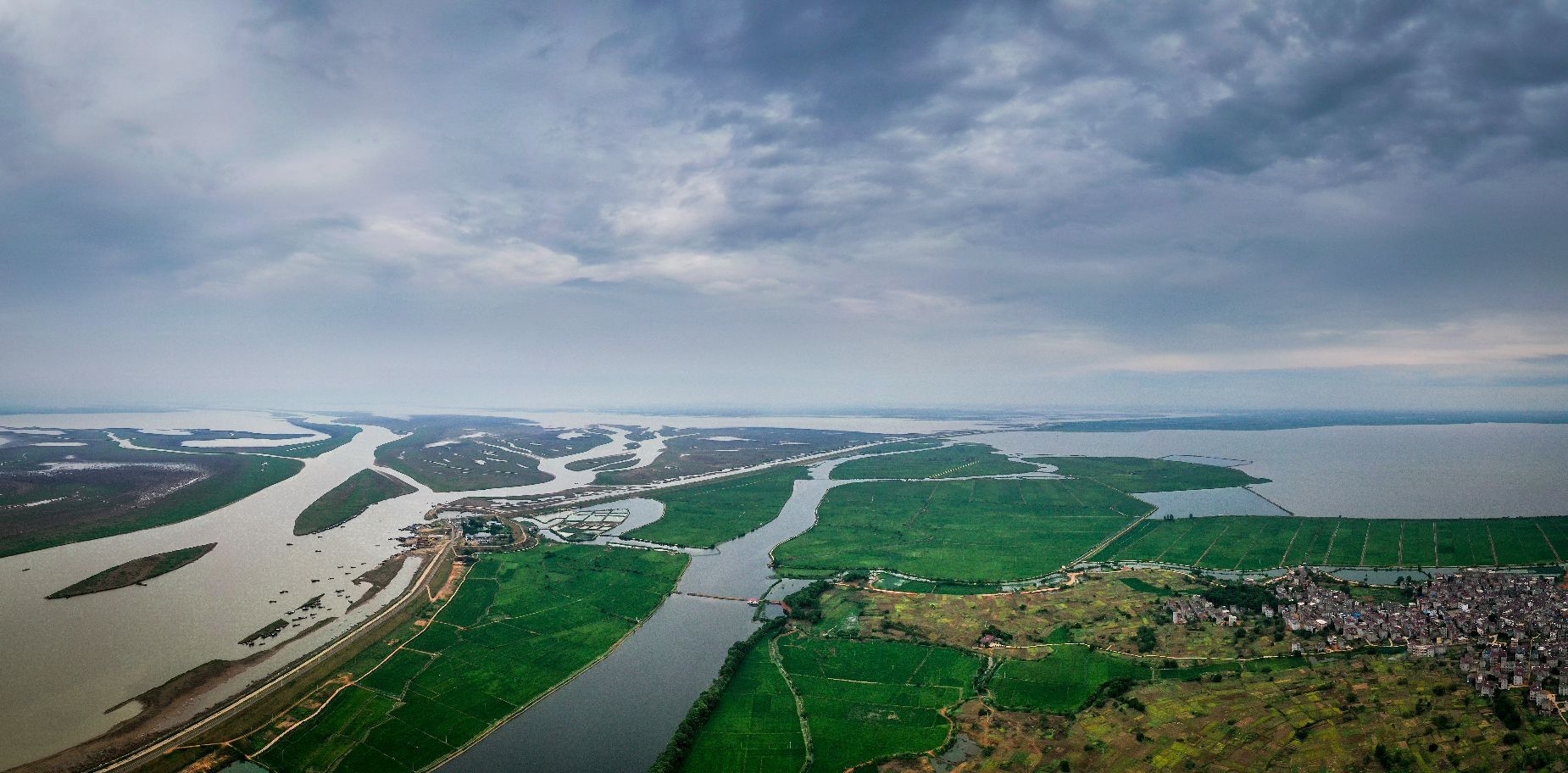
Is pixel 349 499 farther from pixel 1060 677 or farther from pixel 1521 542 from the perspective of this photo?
pixel 1521 542

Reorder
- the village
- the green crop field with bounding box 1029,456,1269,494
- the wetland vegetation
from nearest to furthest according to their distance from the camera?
the village
the green crop field with bounding box 1029,456,1269,494
the wetland vegetation

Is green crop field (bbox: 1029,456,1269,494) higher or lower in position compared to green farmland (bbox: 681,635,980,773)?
higher

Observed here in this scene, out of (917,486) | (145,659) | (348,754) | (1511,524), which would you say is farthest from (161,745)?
(1511,524)

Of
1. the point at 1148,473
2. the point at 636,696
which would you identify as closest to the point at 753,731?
the point at 636,696

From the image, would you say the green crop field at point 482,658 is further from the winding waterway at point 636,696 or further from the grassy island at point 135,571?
the grassy island at point 135,571

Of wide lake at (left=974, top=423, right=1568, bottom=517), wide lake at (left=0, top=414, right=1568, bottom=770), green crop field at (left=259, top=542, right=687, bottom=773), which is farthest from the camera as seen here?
wide lake at (left=974, top=423, right=1568, bottom=517)

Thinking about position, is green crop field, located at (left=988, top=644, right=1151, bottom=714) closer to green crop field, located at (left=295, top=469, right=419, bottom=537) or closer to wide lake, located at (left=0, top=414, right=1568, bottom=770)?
wide lake, located at (left=0, top=414, right=1568, bottom=770)

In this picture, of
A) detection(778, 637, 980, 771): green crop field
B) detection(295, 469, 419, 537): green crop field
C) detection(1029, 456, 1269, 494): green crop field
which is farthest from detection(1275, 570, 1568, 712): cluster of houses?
detection(295, 469, 419, 537): green crop field
